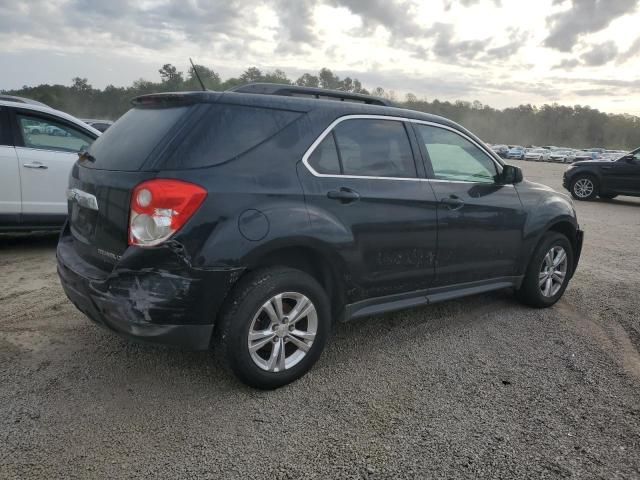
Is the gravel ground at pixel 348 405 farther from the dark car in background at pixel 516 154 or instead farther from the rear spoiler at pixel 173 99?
the dark car in background at pixel 516 154

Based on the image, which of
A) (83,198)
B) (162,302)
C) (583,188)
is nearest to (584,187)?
(583,188)

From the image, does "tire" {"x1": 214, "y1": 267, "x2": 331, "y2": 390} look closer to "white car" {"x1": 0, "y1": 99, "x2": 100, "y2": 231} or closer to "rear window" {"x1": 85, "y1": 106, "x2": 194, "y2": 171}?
"rear window" {"x1": 85, "y1": 106, "x2": 194, "y2": 171}

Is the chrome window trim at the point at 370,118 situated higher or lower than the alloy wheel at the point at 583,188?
higher

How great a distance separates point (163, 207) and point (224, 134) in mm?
560

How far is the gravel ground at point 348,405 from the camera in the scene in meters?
2.59

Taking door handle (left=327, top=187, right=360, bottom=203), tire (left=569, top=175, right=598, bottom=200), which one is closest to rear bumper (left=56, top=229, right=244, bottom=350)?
door handle (left=327, top=187, right=360, bottom=203)

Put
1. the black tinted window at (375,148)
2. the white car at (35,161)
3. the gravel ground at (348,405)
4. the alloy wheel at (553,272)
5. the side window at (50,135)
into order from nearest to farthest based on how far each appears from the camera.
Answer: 1. the gravel ground at (348,405)
2. the black tinted window at (375,148)
3. the alloy wheel at (553,272)
4. the white car at (35,161)
5. the side window at (50,135)

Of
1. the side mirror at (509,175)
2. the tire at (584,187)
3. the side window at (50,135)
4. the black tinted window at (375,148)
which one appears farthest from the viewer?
the tire at (584,187)

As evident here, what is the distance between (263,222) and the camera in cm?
299

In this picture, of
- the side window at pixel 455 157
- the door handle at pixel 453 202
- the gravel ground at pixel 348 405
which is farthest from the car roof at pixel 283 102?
the gravel ground at pixel 348 405

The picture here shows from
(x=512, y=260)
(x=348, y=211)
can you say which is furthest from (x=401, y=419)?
(x=512, y=260)

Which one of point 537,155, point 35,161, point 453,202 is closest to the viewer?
point 453,202

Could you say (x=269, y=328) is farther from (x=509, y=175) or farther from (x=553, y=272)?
(x=553, y=272)

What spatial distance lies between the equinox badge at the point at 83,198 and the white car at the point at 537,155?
61941mm
